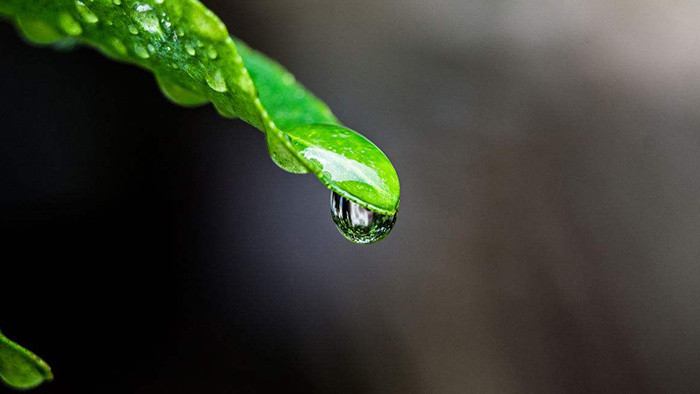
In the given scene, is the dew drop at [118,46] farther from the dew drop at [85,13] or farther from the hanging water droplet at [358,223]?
the hanging water droplet at [358,223]

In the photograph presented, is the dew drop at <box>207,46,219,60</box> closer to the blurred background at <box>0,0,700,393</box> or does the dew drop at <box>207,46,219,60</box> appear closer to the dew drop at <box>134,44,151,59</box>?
the dew drop at <box>134,44,151,59</box>

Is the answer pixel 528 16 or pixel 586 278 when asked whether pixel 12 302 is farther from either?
pixel 528 16

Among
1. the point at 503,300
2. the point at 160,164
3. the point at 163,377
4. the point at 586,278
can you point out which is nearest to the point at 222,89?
the point at 163,377

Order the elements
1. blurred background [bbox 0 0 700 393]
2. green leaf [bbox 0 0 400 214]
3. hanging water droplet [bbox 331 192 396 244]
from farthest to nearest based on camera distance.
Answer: blurred background [bbox 0 0 700 393] < hanging water droplet [bbox 331 192 396 244] < green leaf [bbox 0 0 400 214]

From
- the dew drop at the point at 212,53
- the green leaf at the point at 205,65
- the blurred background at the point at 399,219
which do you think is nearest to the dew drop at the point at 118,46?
the green leaf at the point at 205,65

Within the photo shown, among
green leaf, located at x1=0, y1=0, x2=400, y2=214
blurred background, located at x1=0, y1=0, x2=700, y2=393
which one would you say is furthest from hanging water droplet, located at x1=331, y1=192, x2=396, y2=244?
blurred background, located at x1=0, y1=0, x2=700, y2=393
